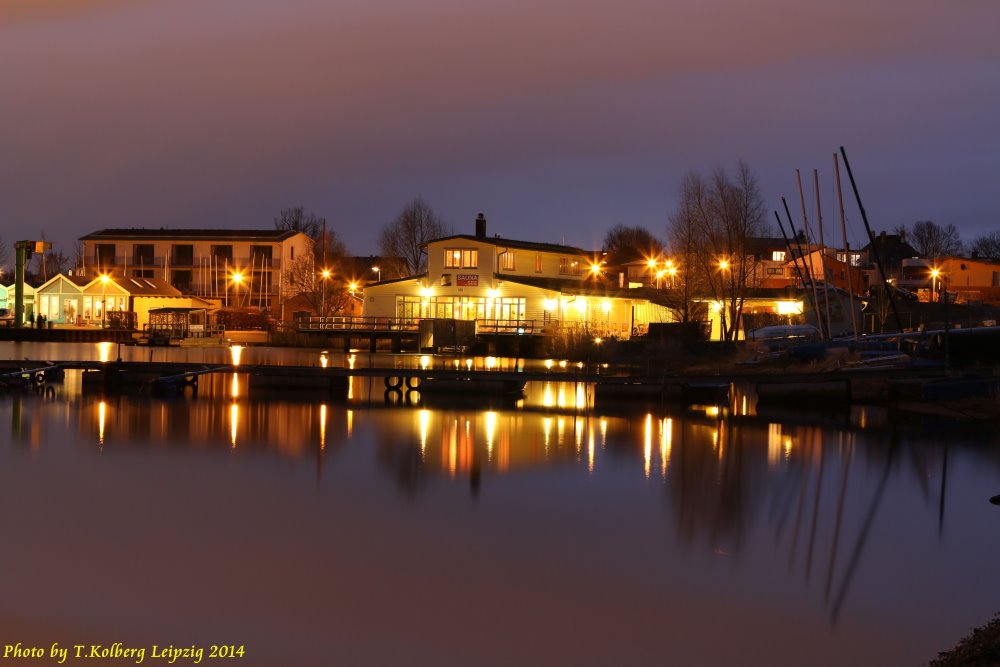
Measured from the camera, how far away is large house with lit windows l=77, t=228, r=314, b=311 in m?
86.9

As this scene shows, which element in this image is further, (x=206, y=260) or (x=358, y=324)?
(x=206, y=260)

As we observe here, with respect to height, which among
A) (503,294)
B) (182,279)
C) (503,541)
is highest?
(182,279)

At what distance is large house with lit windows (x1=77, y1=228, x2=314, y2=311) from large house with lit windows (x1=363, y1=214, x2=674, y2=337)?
2470cm

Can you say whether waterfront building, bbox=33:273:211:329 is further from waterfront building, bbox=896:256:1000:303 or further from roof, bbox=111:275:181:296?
waterfront building, bbox=896:256:1000:303

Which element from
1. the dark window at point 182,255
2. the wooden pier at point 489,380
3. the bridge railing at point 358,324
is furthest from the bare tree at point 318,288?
the wooden pier at point 489,380

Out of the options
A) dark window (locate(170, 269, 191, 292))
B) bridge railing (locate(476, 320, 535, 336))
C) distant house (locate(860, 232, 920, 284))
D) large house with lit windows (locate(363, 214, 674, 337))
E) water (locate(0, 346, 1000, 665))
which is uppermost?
distant house (locate(860, 232, 920, 284))

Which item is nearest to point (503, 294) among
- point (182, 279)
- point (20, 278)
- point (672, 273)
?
point (672, 273)

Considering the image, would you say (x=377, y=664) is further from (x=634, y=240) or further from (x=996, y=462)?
(x=634, y=240)

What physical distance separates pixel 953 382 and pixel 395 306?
39.2 metres

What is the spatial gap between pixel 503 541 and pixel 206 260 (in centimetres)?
7714

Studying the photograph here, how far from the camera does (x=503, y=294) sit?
6241cm

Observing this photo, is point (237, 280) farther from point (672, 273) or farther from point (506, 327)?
point (672, 273)

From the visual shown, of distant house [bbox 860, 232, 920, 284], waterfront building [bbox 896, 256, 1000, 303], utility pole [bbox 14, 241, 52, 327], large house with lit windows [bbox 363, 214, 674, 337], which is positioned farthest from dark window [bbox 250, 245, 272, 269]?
distant house [bbox 860, 232, 920, 284]

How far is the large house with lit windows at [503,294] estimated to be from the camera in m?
60.6
